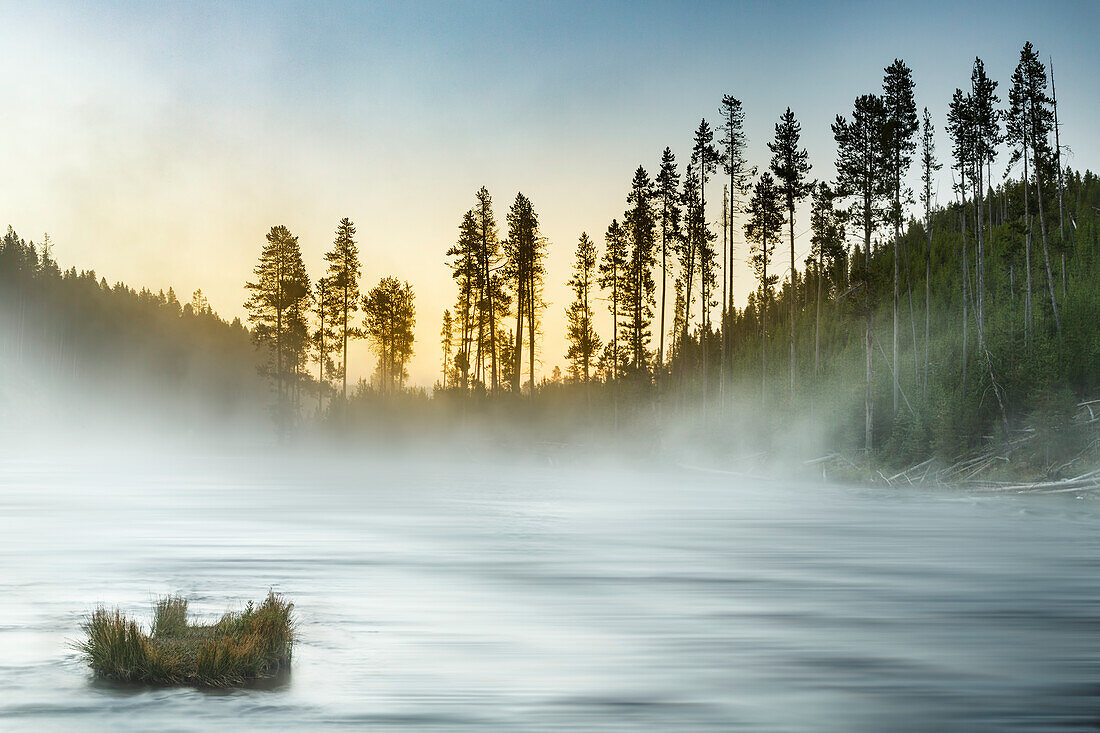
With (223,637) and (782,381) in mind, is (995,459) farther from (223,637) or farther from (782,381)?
(223,637)

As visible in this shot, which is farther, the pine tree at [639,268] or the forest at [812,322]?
the pine tree at [639,268]

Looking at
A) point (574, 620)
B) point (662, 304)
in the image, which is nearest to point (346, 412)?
point (662, 304)

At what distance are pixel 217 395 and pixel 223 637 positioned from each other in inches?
7807

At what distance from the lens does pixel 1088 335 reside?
3950cm

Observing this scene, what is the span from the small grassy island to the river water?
0.23 metres

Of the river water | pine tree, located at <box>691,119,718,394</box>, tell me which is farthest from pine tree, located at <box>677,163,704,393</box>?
the river water

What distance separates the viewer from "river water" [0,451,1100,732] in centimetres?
816

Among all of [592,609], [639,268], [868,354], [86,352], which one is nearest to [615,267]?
[639,268]

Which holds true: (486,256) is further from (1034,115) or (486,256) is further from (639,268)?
(1034,115)

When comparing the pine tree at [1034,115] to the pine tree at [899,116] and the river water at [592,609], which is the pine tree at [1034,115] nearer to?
the pine tree at [899,116]

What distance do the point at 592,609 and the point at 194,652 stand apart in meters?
6.56

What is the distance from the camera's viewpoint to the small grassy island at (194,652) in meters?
8.27

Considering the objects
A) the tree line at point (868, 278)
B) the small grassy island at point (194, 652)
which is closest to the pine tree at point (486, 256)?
the tree line at point (868, 278)

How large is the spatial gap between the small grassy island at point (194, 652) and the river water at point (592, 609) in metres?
0.23
